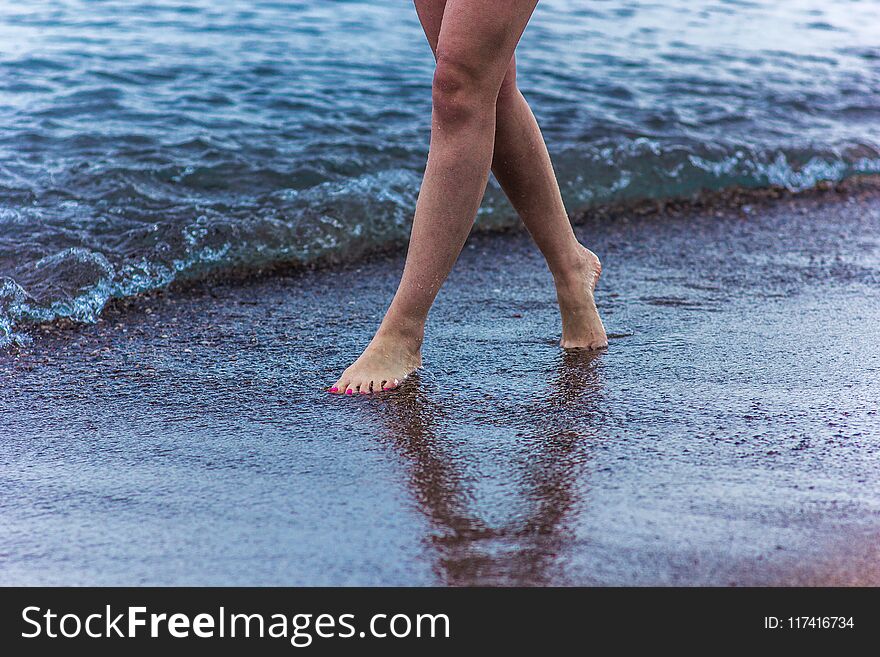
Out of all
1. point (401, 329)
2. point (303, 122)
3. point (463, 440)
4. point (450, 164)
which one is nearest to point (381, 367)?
point (401, 329)

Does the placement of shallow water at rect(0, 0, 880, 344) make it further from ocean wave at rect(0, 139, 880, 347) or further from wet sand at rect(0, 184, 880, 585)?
wet sand at rect(0, 184, 880, 585)

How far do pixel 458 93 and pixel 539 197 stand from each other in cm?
42

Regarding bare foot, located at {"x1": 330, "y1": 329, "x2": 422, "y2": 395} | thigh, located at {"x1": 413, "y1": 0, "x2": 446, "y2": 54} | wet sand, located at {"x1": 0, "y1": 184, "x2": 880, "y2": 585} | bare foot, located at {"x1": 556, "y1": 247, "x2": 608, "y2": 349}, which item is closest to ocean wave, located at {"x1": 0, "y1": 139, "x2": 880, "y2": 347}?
wet sand, located at {"x1": 0, "y1": 184, "x2": 880, "y2": 585}

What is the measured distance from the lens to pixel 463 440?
198cm

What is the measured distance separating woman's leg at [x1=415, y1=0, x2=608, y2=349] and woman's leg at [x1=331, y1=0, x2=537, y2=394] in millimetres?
166

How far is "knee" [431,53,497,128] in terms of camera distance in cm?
198

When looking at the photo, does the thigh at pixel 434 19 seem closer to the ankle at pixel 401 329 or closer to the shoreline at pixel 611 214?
the ankle at pixel 401 329

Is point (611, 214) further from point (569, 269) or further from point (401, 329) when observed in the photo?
point (401, 329)

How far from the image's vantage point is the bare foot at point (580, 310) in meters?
2.47

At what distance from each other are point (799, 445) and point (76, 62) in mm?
4995

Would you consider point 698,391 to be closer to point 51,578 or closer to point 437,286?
point 437,286

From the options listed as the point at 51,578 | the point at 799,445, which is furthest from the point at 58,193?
the point at 799,445

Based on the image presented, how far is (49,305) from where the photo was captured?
2.81 metres

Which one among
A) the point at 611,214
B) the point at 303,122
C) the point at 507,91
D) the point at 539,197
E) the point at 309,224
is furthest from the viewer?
the point at 303,122
